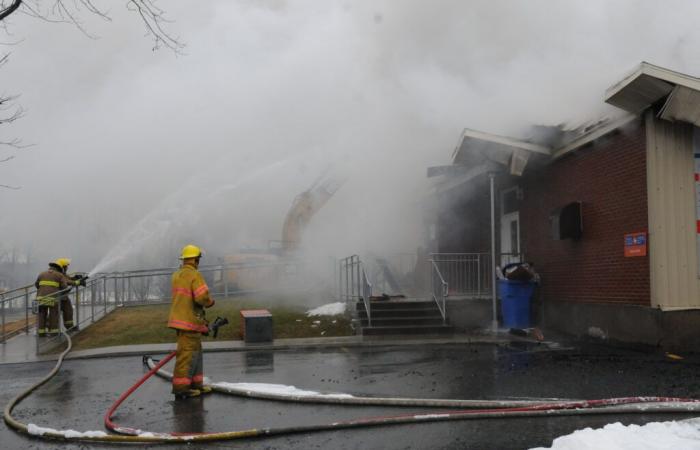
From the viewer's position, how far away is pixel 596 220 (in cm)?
1107

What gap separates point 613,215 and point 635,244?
78 cm

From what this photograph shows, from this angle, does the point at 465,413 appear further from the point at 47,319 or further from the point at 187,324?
the point at 47,319

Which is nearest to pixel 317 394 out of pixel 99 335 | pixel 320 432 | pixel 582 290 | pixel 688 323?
pixel 320 432

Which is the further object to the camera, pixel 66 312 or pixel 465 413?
pixel 66 312

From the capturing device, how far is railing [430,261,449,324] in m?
12.6

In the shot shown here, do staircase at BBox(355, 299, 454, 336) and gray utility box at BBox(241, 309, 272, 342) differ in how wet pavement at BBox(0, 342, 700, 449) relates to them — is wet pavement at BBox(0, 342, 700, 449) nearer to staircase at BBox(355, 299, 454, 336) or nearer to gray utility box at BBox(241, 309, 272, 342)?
gray utility box at BBox(241, 309, 272, 342)

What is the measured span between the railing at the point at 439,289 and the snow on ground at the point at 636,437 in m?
7.74

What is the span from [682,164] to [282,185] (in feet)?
50.8

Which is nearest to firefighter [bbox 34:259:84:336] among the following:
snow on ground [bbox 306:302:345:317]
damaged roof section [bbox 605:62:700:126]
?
snow on ground [bbox 306:302:345:317]

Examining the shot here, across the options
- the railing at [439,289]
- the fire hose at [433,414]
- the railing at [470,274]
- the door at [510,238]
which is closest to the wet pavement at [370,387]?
the fire hose at [433,414]

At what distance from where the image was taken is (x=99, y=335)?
1266cm

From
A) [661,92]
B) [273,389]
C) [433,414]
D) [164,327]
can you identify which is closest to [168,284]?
[164,327]

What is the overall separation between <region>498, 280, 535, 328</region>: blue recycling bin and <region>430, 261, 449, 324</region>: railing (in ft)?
3.75

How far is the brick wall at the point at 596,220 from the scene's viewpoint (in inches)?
392
